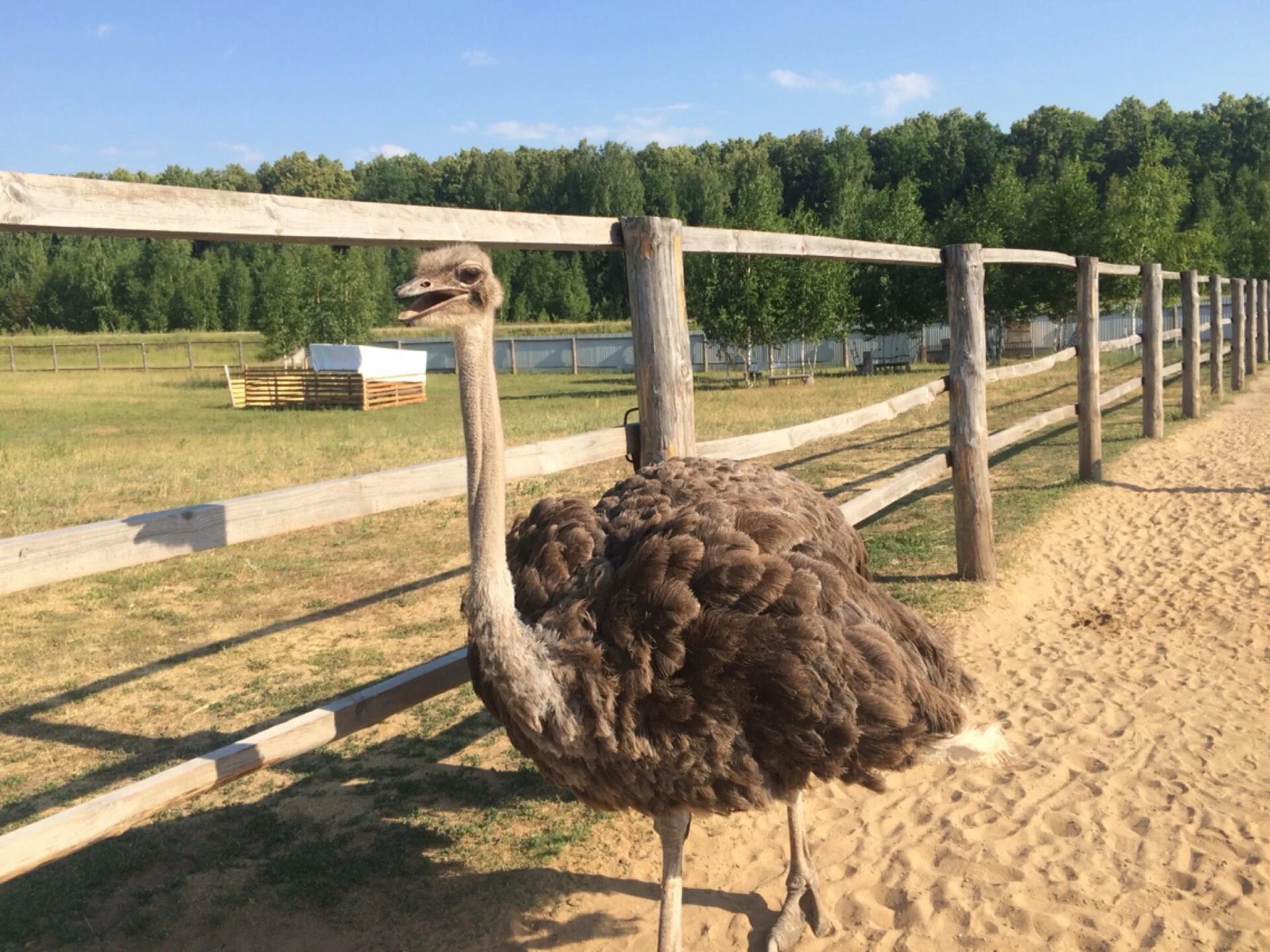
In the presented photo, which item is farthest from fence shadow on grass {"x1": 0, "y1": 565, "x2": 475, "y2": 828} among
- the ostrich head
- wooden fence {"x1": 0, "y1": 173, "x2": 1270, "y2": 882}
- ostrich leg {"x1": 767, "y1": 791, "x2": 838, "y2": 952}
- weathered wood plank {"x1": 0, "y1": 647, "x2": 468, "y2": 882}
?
the ostrich head

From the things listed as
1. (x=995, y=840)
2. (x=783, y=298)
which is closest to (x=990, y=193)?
(x=783, y=298)

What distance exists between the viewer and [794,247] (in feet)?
15.1

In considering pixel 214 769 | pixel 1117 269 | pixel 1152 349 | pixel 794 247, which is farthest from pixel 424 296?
pixel 1152 349

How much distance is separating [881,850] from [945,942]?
0.49m

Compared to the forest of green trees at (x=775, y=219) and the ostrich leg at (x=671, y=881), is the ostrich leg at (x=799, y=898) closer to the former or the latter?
the ostrich leg at (x=671, y=881)

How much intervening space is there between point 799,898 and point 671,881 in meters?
0.55

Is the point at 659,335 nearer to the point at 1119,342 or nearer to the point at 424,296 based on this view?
the point at 424,296

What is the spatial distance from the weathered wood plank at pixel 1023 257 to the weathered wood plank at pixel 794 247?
2.64 feet

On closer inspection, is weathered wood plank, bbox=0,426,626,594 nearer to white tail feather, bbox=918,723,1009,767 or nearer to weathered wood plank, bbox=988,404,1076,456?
white tail feather, bbox=918,723,1009,767

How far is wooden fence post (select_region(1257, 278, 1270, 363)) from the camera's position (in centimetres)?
2020

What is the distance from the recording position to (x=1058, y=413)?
9.07 meters

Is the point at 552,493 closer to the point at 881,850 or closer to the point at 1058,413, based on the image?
the point at 1058,413

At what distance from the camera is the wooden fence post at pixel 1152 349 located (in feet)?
36.0

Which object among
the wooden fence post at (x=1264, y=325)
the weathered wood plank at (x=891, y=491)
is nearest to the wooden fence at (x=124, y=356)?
the wooden fence post at (x=1264, y=325)
